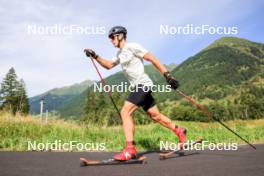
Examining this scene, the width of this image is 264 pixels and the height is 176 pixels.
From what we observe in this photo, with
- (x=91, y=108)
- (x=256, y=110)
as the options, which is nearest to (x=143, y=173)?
(x=91, y=108)

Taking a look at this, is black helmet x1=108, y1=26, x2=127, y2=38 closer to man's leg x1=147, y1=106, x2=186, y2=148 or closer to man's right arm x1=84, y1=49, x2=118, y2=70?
man's right arm x1=84, y1=49, x2=118, y2=70

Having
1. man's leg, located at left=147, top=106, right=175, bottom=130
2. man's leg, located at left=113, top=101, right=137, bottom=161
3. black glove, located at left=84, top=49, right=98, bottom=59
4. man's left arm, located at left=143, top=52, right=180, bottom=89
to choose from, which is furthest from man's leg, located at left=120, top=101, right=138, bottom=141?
black glove, located at left=84, top=49, right=98, bottom=59

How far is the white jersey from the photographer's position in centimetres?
565

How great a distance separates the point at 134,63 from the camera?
18.6 feet

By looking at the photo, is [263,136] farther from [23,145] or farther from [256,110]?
[256,110]

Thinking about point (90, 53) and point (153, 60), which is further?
point (90, 53)

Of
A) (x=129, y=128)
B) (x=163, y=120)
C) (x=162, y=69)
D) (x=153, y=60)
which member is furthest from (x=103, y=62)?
(x=163, y=120)

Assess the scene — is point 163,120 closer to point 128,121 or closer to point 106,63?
point 128,121

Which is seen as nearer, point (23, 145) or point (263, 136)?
point (23, 145)

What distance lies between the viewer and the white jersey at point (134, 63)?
565cm

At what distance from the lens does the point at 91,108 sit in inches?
4043

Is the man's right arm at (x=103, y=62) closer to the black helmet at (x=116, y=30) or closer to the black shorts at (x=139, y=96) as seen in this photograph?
the black helmet at (x=116, y=30)

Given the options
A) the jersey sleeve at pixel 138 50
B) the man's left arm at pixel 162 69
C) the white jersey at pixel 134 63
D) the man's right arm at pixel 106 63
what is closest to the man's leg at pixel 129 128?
the white jersey at pixel 134 63

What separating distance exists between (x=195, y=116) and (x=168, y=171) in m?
123
